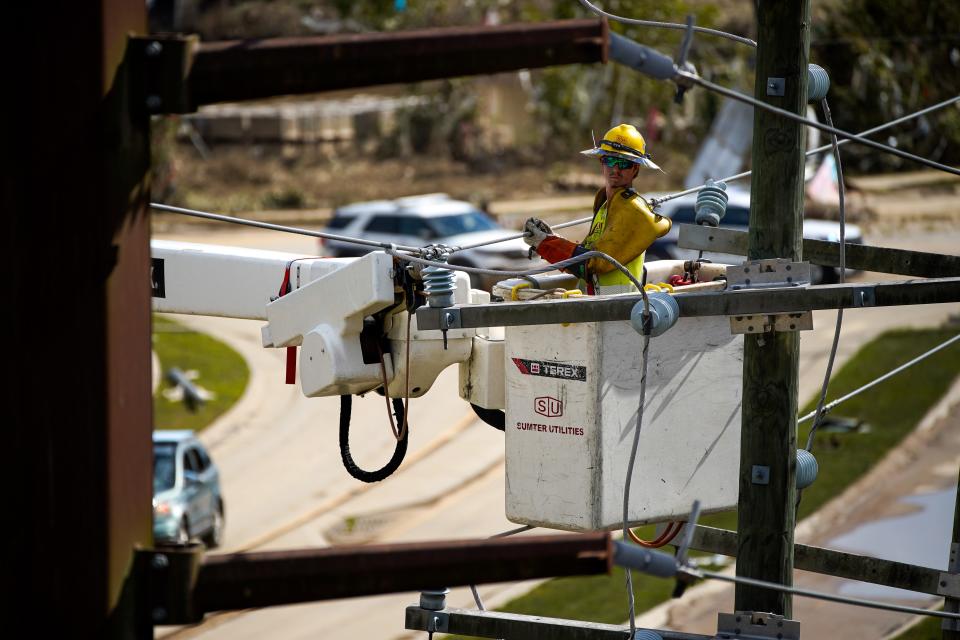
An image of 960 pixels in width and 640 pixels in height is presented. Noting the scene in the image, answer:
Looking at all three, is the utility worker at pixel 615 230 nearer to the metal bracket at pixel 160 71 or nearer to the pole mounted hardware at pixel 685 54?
the pole mounted hardware at pixel 685 54

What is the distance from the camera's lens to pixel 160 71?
3.53m

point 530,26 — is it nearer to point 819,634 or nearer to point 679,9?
point 819,634

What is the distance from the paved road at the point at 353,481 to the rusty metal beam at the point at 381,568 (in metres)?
12.3

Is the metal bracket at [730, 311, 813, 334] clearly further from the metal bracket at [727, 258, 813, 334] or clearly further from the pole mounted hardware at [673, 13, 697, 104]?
the pole mounted hardware at [673, 13, 697, 104]

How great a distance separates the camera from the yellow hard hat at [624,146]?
721 centimetres

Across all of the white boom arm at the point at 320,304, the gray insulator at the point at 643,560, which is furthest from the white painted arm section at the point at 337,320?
the gray insulator at the point at 643,560

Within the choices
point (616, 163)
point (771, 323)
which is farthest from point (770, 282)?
point (616, 163)

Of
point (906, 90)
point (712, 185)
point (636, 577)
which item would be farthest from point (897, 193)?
point (712, 185)

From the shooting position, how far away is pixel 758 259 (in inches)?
239

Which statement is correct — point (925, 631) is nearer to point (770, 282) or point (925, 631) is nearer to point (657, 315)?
point (770, 282)

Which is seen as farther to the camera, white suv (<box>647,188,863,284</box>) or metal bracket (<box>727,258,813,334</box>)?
white suv (<box>647,188,863,284</box>)

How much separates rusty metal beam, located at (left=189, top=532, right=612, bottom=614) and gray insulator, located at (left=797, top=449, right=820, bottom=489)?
299 cm

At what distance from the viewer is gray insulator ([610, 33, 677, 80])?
407 centimetres

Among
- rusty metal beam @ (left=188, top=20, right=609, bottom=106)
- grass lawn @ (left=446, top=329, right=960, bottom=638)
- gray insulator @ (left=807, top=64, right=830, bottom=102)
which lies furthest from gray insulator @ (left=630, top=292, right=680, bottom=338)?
grass lawn @ (left=446, top=329, right=960, bottom=638)
